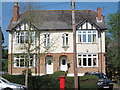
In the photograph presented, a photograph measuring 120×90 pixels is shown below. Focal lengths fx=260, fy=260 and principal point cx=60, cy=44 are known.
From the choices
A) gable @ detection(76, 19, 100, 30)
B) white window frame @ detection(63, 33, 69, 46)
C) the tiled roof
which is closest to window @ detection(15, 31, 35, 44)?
→ the tiled roof

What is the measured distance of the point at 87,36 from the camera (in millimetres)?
33719

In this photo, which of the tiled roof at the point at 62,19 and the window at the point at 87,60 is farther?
the tiled roof at the point at 62,19

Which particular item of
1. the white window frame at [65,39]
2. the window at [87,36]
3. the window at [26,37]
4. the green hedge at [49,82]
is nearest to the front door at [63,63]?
the white window frame at [65,39]

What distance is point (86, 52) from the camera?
33.8 meters

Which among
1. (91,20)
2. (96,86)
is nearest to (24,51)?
(96,86)

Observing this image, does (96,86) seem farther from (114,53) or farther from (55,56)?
(55,56)

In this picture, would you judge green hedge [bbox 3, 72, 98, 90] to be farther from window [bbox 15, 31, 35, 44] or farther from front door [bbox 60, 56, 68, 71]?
front door [bbox 60, 56, 68, 71]

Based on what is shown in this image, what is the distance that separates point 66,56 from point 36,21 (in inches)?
584

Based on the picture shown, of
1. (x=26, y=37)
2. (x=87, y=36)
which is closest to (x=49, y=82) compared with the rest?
(x=26, y=37)

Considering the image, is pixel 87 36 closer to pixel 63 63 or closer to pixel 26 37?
pixel 63 63

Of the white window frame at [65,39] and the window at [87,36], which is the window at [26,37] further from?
the window at [87,36]

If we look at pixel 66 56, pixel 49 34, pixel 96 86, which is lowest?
pixel 96 86

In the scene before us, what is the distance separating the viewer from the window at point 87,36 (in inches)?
1324

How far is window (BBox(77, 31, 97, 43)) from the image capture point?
33625 mm
